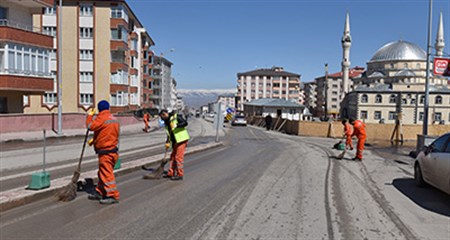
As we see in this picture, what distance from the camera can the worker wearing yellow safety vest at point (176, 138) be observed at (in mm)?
9250

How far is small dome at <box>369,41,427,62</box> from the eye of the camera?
338 ft

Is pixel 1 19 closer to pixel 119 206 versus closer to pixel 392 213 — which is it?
pixel 119 206

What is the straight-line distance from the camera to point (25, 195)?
687 cm

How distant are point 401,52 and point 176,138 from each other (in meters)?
107

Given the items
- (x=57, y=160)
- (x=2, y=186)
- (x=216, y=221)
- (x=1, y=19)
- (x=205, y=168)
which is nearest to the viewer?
(x=216, y=221)

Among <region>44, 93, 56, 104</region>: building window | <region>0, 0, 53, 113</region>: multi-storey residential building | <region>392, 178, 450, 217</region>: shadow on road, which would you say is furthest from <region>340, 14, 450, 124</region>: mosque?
<region>392, 178, 450, 217</region>: shadow on road

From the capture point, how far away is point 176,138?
920cm

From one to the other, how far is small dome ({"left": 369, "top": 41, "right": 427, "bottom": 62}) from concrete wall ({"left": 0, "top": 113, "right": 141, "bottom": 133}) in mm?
93416

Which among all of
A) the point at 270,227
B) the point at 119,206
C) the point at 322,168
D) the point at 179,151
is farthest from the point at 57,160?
the point at 270,227

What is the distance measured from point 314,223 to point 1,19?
1153 inches

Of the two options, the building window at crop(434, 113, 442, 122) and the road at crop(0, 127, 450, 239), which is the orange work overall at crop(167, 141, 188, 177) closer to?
the road at crop(0, 127, 450, 239)


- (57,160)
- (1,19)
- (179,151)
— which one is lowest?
(57,160)

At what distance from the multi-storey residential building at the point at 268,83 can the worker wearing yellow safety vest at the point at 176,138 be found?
130 meters

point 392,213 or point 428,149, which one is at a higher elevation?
point 428,149
